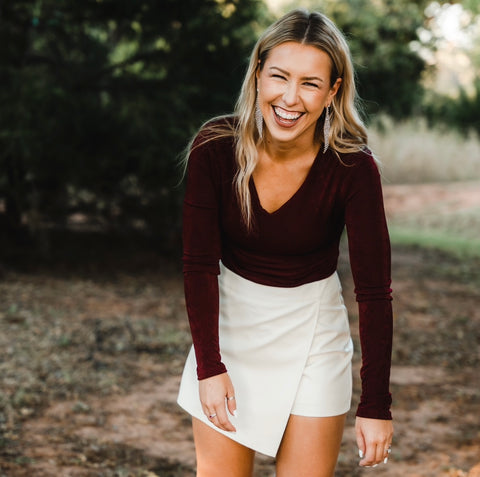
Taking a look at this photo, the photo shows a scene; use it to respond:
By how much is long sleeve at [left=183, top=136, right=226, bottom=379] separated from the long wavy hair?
0.08 m

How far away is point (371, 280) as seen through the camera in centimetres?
194

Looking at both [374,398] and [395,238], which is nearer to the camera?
[374,398]

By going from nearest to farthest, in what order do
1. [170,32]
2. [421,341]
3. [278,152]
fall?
[278,152]
[421,341]
[170,32]

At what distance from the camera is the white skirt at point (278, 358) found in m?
2.04

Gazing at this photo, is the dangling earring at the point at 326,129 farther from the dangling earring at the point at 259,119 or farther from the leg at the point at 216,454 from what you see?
the leg at the point at 216,454

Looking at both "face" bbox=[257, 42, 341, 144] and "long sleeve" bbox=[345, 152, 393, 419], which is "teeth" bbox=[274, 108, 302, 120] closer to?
"face" bbox=[257, 42, 341, 144]

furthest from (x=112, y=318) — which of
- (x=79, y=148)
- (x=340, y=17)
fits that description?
(x=340, y=17)

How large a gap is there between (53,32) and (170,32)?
4.96 ft

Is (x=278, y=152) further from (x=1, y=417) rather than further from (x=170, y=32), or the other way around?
(x=170, y=32)

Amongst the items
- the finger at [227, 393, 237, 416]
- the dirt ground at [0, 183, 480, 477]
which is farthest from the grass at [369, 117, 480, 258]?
the finger at [227, 393, 237, 416]

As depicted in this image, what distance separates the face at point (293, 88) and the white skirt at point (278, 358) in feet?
1.52

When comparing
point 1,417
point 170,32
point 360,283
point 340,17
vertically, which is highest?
point 340,17

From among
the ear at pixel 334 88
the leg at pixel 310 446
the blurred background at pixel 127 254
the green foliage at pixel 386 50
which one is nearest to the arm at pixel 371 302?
the leg at pixel 310 446

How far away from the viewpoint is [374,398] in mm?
1898
